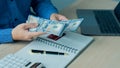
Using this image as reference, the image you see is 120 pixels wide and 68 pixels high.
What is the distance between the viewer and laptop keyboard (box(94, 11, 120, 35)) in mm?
1179

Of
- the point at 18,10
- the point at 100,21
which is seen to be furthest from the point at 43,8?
the point at 100,21

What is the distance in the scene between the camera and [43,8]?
1.42m

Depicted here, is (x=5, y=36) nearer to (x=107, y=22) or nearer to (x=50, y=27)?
(x=50, y=27)

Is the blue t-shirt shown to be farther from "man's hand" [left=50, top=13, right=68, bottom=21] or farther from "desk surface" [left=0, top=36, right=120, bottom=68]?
"desk surface" [left=0, top=36, right=120, bottom=68]

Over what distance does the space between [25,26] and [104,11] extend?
538mm

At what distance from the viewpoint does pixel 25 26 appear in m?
1.07

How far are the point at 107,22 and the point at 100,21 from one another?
0.04 metres

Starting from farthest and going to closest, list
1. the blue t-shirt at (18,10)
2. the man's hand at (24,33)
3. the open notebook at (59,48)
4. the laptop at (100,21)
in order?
the blue t-shirt at (18,10) < the laptop at (100,21) < the man's hand at (24,33) < the open notebook at (59,48)

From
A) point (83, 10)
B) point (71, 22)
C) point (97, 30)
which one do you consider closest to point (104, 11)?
point (83, 10)

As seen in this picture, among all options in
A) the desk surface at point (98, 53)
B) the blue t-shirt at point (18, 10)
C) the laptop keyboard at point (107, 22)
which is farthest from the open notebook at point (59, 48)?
the blue t-shirt at point (18, 10)

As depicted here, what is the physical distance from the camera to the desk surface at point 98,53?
93 cm

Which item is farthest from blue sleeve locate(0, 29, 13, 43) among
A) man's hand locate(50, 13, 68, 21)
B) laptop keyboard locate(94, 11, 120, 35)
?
laptop keyboard locate(94, 11, 120, 35)

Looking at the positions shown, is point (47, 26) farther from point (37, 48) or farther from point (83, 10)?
point (83, 10)

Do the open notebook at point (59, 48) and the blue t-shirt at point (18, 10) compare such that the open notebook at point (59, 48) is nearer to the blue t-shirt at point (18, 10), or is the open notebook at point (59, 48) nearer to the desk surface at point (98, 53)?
the desk surface at point (98, 53)
